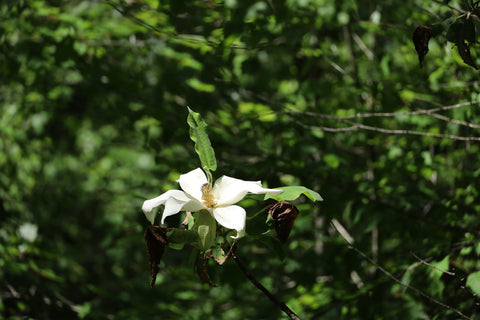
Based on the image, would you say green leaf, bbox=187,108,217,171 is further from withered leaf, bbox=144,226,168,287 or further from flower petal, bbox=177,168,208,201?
withered leaf, bbox=144,226,168,287

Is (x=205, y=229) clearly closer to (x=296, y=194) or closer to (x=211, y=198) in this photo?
(x=211, y=198)

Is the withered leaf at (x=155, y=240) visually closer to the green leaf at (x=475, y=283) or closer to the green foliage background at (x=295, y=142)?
the green foliage background at (x=295, y=142)

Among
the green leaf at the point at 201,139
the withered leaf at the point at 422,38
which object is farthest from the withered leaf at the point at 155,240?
the withered leaf at the point at 422,38

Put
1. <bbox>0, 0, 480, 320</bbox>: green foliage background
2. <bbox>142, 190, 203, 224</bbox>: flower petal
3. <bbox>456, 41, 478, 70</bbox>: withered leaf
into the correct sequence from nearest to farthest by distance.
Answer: <bbox>142, 190, 203, 224</bbox>: flower petal → <bbox>456, 41, 478, 70</bbox>: withered leaf → <bbox>0, 0, 480, 320</bbox>: green foliage background

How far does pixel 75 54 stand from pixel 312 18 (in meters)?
1.04

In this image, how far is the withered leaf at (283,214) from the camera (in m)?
0.85

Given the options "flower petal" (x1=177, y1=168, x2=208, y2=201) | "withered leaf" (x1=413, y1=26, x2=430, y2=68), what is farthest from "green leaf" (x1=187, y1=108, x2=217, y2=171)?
"withered leaf" (x1=413, y1=26, x2=430, y2=68)

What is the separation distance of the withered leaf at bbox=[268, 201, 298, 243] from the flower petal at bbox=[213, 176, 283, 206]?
29 millimetres

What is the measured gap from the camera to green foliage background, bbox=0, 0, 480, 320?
4.94 feet

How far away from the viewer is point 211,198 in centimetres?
89

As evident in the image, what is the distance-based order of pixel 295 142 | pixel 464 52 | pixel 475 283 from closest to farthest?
pixel 464 52
pixel 475 283
pixel 295 142

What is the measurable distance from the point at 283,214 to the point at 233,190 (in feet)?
0.34

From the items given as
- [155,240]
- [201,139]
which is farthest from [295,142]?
[155,240]

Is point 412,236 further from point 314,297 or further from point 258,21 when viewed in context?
point 258,21
